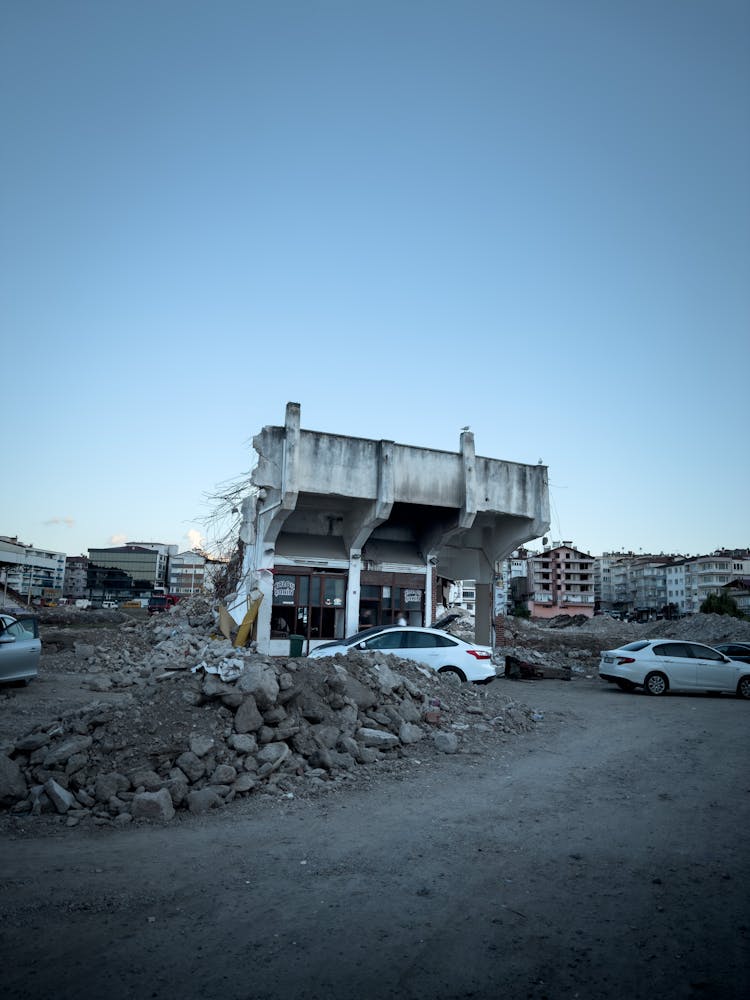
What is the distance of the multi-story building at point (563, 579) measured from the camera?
116 m

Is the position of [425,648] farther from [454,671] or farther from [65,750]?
[65,750]

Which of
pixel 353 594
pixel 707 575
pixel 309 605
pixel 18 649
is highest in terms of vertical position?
pixel 707 575

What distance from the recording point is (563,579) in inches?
4641

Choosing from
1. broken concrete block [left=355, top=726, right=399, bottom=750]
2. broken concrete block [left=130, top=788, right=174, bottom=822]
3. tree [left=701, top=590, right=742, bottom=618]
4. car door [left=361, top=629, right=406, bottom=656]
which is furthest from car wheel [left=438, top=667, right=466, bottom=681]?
tree [left=701, top=590, right=742, bottom=618]

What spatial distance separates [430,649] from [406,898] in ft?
35.0

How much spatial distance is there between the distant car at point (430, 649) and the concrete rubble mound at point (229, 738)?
2.90 metres

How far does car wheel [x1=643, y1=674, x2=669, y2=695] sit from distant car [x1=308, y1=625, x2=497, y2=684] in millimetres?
5398

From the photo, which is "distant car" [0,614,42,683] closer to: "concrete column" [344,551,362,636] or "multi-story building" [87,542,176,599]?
"concrete column" [344,551,362,636]

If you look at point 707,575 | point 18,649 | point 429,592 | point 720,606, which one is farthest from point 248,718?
point 707,575

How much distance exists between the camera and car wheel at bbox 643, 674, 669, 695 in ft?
59.5

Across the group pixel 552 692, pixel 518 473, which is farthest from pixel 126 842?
pixel 518 473

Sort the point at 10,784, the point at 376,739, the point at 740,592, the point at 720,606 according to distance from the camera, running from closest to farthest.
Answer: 1. the point at 10,784
2. the point at 376,739
3. the point at 720,606
4. the point at 740,592

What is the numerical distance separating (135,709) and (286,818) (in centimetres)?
273

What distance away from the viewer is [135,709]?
8.52 m
